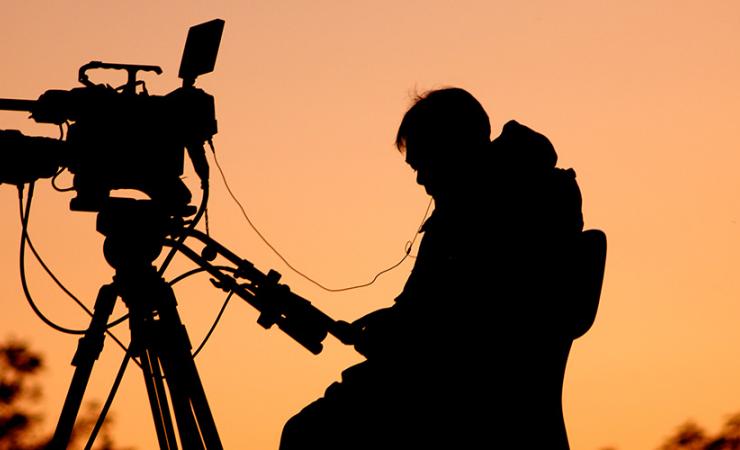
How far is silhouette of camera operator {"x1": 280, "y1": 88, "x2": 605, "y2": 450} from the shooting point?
4.40m

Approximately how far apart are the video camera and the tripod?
0.36ft

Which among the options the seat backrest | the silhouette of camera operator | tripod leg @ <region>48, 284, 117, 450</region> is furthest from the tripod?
the seat backrest

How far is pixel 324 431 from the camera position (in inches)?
178

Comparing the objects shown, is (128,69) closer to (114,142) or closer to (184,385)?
(114,142)

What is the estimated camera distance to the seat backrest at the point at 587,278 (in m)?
4.43

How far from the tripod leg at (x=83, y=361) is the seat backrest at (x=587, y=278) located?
5.60 feet

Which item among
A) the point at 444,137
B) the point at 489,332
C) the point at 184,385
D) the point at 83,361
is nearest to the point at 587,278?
the point at 489,332

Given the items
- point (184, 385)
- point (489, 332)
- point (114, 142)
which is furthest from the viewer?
point (114, 142)

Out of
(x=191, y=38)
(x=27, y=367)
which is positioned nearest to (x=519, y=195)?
(x=191, y=38)

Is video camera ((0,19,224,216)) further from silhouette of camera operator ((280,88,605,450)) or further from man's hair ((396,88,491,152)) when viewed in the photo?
silhouette of camera operator ((280,88,605,450))

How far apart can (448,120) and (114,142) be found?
4.28 ft

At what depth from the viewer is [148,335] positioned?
4.62m

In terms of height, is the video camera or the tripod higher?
the video camera

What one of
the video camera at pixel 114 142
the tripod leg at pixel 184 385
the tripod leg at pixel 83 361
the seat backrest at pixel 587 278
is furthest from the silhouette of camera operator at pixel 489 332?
the video camera at pixel 114 142
